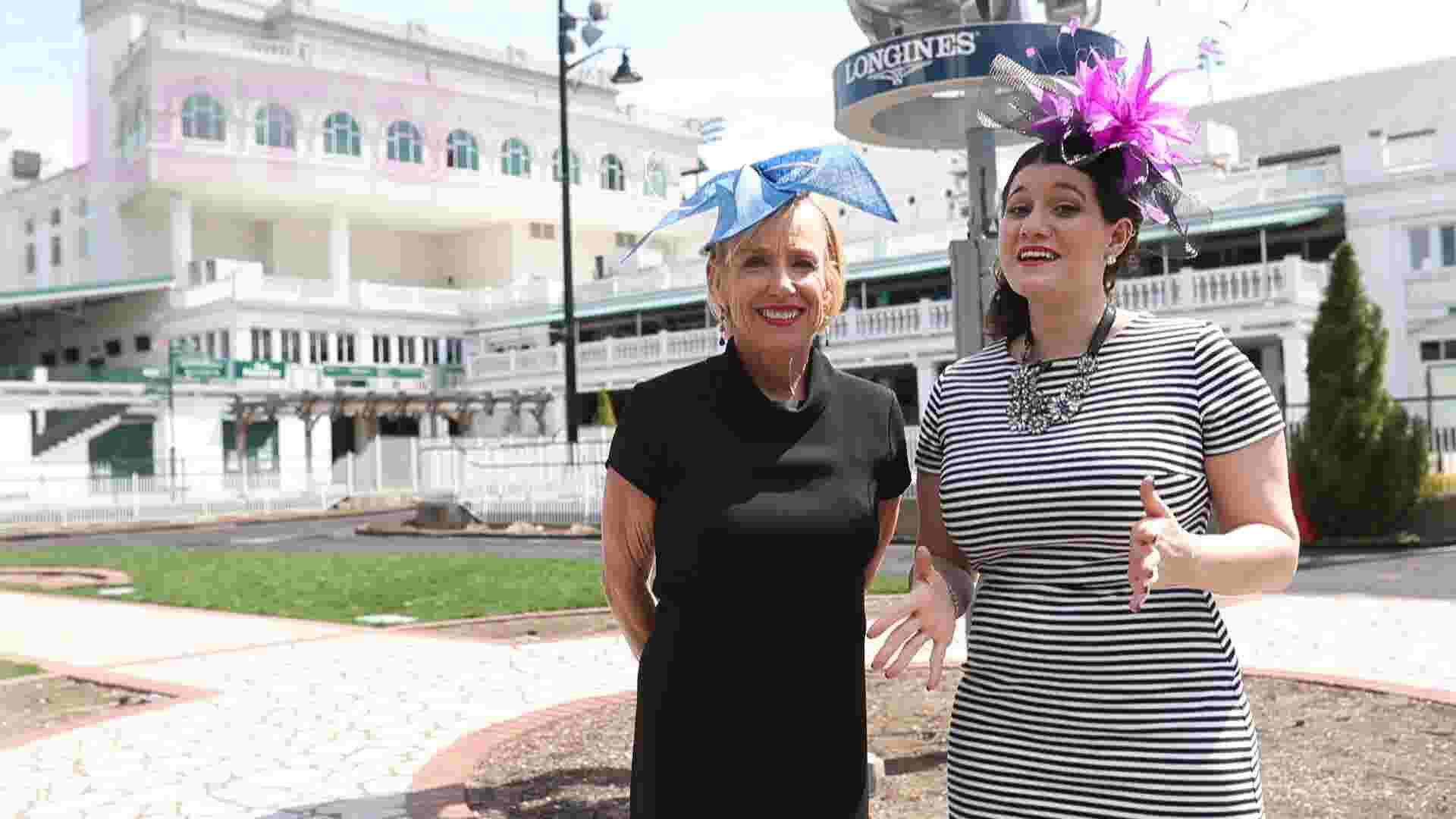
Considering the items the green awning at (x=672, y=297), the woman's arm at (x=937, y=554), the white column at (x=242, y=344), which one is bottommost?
the woman's arm at (x=937, y=554)

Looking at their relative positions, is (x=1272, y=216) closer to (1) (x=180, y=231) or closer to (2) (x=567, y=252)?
(2) (x=567, y=252)

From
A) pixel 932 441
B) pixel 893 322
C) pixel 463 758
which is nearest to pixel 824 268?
pixel 932 441

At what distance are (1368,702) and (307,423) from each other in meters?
36.4

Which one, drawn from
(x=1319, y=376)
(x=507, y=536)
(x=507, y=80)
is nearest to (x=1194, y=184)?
(x=1319, y=376)

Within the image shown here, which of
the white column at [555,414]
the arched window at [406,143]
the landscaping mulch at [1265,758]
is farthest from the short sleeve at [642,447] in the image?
the arched window at [406,143]

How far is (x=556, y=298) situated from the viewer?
46688mm

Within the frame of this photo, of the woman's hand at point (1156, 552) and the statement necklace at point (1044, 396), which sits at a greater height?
the statement necklace at point (1044, 396)

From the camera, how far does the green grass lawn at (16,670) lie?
364 inches

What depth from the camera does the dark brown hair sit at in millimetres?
2467

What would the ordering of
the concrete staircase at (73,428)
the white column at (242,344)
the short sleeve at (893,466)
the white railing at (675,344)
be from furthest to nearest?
the white column at (242,344)
the concrete staircase at (73,428)
the white railing at (675,344)
the short sleeve at (893,466)

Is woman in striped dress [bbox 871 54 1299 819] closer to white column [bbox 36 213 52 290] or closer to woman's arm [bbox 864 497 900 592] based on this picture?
woman's arm [bbox 864 497 900 592]

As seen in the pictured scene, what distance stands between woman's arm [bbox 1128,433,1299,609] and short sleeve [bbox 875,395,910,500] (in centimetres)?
59

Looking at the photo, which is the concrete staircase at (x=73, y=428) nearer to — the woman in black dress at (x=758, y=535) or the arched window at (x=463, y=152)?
the arched window at (x=463, y=152)

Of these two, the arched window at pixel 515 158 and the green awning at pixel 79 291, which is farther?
the arched window at pixel 515 158
